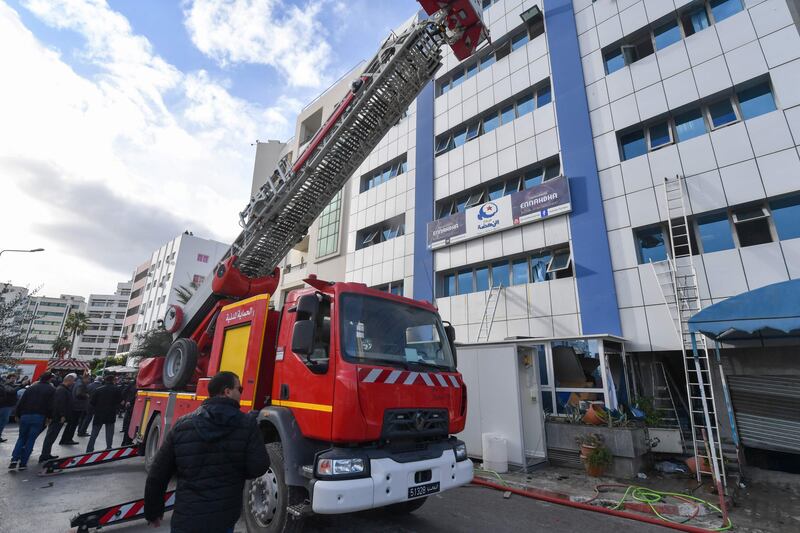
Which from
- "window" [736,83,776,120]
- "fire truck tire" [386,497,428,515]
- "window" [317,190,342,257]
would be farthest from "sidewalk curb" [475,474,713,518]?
"window" [317,190,342,257]

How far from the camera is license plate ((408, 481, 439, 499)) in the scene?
3.69 m

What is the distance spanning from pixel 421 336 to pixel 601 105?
1139 cm

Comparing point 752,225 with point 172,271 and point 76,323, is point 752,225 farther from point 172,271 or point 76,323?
point 76,323

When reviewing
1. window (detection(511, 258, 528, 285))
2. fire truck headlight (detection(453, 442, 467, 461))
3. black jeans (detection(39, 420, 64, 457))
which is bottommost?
black jeans (detection(39, 420, 64, 457))

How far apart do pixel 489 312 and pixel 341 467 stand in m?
10.2

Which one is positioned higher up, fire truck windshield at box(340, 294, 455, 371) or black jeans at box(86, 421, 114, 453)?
fire truck windshield at box(340, 294, 455, 371)

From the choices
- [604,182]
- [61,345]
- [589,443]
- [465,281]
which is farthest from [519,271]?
[61,345]

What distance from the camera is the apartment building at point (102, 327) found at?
82.4 metres

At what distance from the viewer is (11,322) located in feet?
45.7

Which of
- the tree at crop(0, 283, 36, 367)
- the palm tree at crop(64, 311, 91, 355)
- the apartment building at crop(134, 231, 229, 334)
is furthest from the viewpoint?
the palm tree at crop(64, 311, 91, 355)

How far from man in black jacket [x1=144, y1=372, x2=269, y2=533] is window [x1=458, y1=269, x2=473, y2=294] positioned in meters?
12.2

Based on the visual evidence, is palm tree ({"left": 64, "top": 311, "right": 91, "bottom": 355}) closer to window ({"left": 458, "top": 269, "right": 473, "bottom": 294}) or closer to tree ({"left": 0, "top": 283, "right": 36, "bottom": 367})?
tree ({"left": 0, "top": 283, "right": 36, "bottom": 367})

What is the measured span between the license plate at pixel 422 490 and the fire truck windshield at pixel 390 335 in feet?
3.94

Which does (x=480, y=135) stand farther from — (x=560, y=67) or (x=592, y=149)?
(x=592, y=149)
